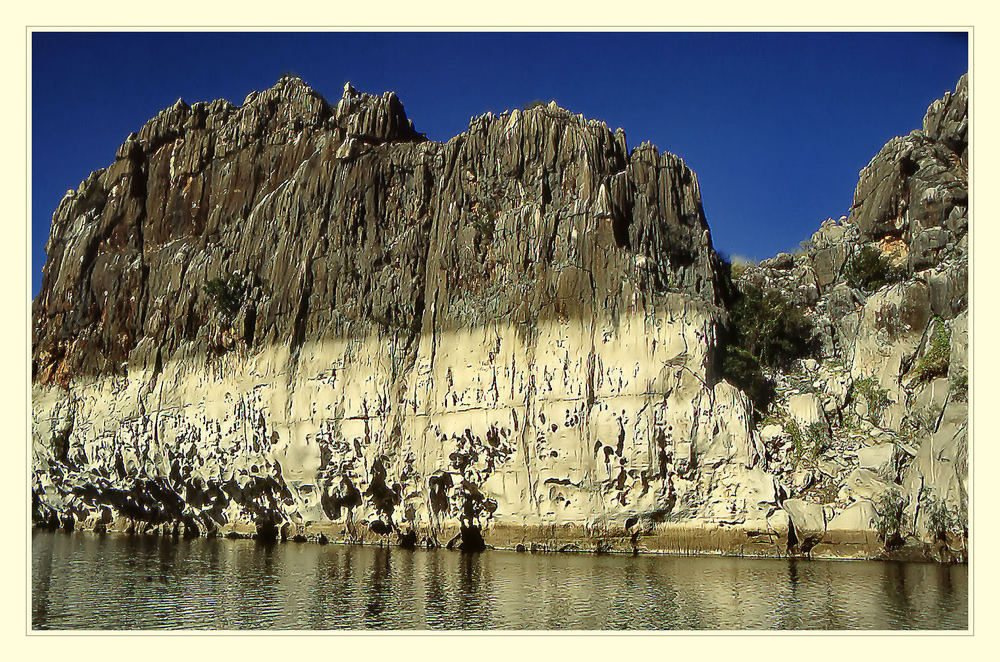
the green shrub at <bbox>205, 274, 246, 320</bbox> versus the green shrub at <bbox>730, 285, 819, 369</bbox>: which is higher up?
the green shrub at <bbox>205, 274, 246, 320</bbox>

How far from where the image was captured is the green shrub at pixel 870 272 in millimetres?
41406

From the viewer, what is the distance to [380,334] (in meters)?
40.8

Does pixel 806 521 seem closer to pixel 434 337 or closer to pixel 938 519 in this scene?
pixel 938 519

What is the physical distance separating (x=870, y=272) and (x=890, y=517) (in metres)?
14.3

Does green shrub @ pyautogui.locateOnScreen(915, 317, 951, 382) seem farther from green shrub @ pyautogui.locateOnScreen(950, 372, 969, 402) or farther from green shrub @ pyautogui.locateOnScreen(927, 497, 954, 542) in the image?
green shrub @ pyautogui.locateOnScreen(927, 497, 954, 542)

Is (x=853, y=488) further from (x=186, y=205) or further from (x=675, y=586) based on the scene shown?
(x=186, y=205)

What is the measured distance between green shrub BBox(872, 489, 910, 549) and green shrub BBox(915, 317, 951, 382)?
16.2 feet

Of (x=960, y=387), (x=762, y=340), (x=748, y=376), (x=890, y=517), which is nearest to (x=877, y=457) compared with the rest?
(x=890, y=517)

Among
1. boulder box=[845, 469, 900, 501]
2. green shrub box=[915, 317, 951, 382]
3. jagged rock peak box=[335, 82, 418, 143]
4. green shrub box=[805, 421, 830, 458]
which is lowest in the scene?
boulder box=[845, 469, 900, 501]

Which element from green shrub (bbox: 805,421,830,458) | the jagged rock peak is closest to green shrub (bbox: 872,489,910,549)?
green shrub (bbox: 805,421,830,458)

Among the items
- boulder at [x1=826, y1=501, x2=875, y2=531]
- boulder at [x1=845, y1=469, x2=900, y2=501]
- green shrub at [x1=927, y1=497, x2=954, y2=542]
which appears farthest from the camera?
boulder at [x1=845, y1=469, x2=900, y2=501]

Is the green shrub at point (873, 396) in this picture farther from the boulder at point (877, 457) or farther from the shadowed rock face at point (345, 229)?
the shadowed rock face at point (345, 229)

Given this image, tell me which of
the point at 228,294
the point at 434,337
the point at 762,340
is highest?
the point at 228,294

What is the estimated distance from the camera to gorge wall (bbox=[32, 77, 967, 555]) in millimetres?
34875
